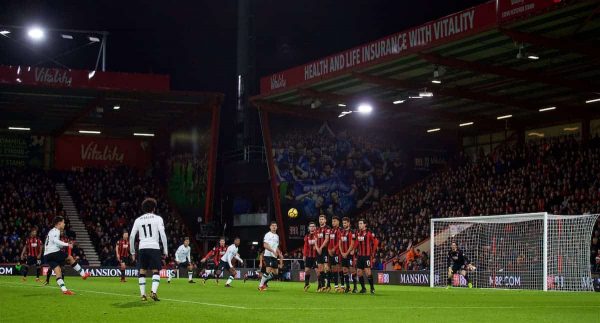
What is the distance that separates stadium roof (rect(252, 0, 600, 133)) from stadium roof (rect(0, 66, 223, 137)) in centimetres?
622

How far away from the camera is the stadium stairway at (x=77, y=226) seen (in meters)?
53.0

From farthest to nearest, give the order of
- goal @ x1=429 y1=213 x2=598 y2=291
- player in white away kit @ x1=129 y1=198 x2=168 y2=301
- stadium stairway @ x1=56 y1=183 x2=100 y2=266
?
stadium stairway @ x1=56 y1=183 x2=100 y2=266, goal @ x1=429 y1=213 x2=598 y2=291, player in white away kit @ x1=129 y1=198 x2=168 y2=301

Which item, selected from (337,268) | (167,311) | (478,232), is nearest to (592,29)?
(478,232)

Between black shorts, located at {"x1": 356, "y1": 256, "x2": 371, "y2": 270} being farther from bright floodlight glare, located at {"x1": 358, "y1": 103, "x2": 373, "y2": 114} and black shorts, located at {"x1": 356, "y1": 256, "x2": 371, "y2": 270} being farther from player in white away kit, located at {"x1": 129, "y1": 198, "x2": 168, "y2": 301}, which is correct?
bright floodlight glare, located at {"x1": 358, "y1": 103, "x2": 373, "y2": 114}

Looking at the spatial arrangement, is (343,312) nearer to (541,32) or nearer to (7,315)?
(7,315)

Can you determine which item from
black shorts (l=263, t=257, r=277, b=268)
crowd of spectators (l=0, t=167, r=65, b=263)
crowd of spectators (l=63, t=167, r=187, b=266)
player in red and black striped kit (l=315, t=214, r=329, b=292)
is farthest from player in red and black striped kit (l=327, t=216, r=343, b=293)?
crowd of spectators (l=63, t=167, r=187, b=266)

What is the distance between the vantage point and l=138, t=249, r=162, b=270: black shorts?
Result: 60.7 feet

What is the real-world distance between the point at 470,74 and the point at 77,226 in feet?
87.2

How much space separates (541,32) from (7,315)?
80.3 feet

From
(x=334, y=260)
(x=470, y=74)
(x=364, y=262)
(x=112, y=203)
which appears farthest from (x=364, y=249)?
(x=112, y=203)

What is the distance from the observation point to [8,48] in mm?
53875

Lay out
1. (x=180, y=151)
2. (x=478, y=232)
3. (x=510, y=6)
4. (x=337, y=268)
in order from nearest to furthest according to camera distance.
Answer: (x=337, y=268)
(x=510, y=6)
(x=478, y=232)
(x=180, y=151)

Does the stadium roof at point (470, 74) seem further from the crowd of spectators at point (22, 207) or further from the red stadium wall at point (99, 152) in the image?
the red stadium wall at point (99, 152)

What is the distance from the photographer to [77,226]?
55.1 metres
